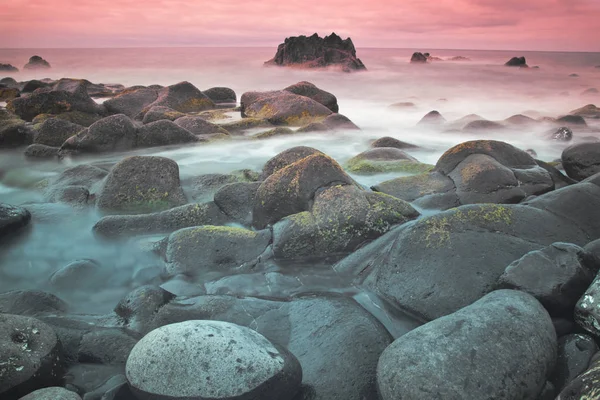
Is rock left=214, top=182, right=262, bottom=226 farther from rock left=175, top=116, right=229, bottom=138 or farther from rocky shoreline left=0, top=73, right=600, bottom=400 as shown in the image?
rock left=175, top=116, right=229, bottom=138

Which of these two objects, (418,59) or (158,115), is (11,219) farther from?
(418,59)

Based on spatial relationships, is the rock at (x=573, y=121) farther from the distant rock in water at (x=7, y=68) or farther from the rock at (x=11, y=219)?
the distant rock in water at (x=7, y=68)

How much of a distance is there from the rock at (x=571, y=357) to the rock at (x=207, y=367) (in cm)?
160

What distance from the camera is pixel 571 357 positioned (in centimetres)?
286

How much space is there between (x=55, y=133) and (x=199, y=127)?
10.7 feet

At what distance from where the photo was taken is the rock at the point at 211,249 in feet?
15.3

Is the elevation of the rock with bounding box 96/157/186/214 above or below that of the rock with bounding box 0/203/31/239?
above

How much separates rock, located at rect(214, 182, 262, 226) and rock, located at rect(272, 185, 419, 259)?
2.66 ft

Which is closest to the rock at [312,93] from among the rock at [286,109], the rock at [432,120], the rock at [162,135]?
the rock at [286,109]

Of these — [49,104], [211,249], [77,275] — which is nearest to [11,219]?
[77,275]

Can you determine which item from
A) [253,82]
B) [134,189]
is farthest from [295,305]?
[253,82]

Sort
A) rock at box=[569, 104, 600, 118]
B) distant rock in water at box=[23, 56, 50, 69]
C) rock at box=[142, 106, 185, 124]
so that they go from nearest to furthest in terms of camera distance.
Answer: rock at box=[142, 106, 185, 124] < rock at box=[569, 104, 600, 118] < distant rock in water at box=[23, 56, 50, 69]

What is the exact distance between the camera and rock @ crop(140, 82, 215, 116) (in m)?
15.0

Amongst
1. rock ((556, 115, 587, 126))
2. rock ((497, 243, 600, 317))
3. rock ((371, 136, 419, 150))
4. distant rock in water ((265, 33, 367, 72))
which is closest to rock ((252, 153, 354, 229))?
rock ((497, 243, 600, 317))
